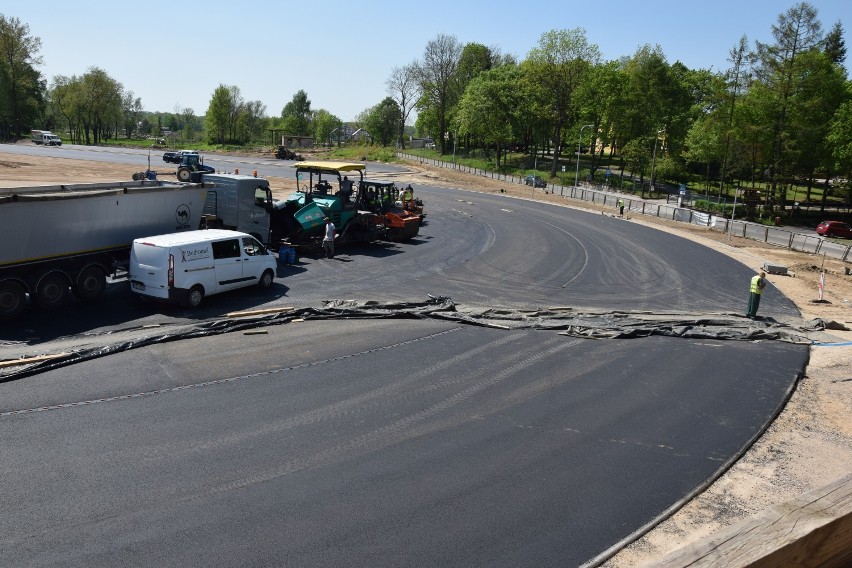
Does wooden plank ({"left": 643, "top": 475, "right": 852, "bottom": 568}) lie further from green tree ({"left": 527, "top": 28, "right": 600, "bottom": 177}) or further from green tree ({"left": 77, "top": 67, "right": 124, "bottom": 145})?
green tree ({"left": 77, "top": 67, "right": 124, "bottom": 145})

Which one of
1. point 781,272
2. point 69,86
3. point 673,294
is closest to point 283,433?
point 673,294

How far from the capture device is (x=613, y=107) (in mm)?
83375

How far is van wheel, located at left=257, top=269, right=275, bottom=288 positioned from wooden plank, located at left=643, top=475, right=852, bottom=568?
768 inches

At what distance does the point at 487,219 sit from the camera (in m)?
45.2

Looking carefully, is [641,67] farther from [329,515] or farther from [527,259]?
[329,515]

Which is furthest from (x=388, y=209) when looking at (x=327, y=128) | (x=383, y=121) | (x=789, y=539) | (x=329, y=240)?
(x=327, y=128)

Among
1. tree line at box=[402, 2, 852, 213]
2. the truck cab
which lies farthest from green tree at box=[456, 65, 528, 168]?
the truck cab

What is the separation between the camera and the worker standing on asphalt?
2681 centimetres

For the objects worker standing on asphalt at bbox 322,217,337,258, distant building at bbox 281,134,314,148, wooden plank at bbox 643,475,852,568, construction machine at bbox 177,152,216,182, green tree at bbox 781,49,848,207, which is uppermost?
green tree at bbox 781,49,848,207

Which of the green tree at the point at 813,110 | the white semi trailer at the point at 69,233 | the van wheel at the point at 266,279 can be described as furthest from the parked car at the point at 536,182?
the white semi trailer at the point at 69,233

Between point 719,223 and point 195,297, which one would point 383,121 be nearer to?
point 719,223

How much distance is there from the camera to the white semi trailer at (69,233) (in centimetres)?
1627

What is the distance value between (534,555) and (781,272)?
28233 mm

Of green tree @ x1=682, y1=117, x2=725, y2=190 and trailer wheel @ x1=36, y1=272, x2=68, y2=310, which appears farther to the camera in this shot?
green tree @ x1=682, y1=117, x2=725, y2=190
